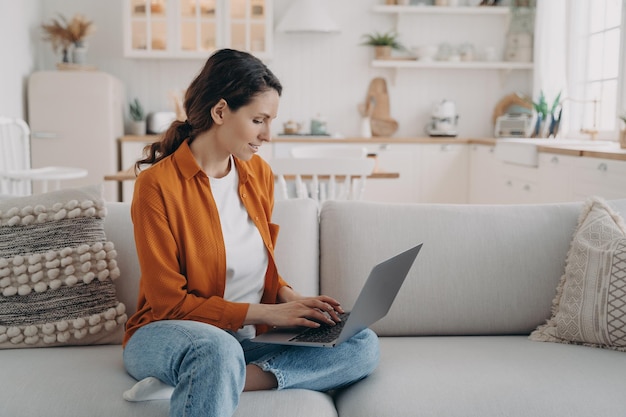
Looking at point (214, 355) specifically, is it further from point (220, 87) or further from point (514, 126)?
point (514, 126)

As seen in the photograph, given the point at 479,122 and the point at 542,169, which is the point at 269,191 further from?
the point at 479,122

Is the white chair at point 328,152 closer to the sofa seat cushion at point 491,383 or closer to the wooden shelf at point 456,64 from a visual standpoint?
the wooden shelf at point 456,64

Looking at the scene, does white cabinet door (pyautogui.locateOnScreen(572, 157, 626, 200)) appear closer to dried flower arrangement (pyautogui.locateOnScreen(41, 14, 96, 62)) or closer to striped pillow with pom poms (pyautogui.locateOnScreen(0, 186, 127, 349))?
striped pillow with pom poms (pyautogui.locateOnScreen(0, 186, 127, 349))

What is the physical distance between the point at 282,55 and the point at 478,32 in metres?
1.68

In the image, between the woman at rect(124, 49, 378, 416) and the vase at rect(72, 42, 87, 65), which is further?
the vase at rect(72, 42, 87, 65)

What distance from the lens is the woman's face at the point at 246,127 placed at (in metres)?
1.78

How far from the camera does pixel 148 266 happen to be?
165cm

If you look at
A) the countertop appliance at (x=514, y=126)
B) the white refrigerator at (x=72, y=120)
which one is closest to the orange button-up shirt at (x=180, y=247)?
the white refrigerator at (x=72, y=120)

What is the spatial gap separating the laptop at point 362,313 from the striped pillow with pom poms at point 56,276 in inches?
19.1

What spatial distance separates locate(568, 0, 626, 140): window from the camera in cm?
500

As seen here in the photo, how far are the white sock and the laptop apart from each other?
23cm

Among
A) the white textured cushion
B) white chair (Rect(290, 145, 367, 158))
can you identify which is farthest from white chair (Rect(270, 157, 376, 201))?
the white textured cushion

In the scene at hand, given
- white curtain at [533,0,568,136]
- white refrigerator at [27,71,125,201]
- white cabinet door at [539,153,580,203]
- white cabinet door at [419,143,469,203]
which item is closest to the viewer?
white cabinet door at [539,153,580,203]

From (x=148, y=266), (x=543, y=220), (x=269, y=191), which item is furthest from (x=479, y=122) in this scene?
(x=148, y=266)
